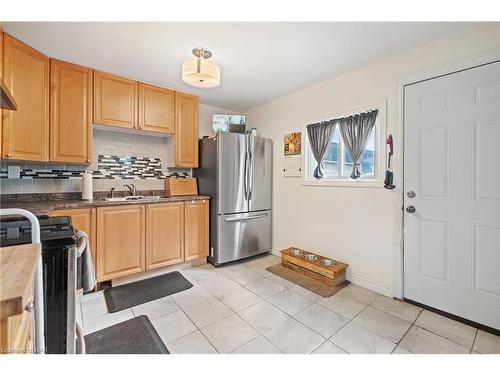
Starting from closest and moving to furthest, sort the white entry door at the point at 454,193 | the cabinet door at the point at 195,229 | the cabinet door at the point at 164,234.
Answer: the white entry door at the point at 454,193 < the cabinet door at the point at 164,234 < the cabinet door at the point at 195,229

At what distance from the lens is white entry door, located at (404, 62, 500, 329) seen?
165 cm

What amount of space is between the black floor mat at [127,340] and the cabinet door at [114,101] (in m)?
1.99

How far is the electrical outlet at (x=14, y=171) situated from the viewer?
2174 mm

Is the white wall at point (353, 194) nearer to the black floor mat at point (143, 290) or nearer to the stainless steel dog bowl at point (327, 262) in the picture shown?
the stainless steel dog bowl at point (327, 262)

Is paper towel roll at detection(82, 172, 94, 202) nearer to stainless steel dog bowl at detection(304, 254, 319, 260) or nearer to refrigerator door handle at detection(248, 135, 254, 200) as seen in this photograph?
refrigerator door handle at detection(248, 135, 254, 200)

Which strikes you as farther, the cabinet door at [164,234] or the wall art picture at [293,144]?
the wall art picture at [293,144]

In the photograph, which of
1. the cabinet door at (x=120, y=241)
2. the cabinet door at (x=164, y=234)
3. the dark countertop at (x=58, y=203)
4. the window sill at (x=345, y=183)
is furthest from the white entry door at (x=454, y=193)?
the cabinet door at (x=120, y=241)

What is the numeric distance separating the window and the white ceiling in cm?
65

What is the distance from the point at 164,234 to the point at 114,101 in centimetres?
159

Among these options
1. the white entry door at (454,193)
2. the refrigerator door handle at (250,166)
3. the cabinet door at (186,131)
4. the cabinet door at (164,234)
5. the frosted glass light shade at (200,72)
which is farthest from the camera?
the refrigerator door handle at (250,166)

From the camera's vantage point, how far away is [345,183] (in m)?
2.50

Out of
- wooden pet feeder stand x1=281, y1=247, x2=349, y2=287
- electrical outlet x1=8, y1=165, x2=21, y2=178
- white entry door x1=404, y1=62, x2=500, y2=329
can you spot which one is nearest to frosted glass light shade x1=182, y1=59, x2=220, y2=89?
white entry door x1=404, y1=62, x2=500, y2=329
